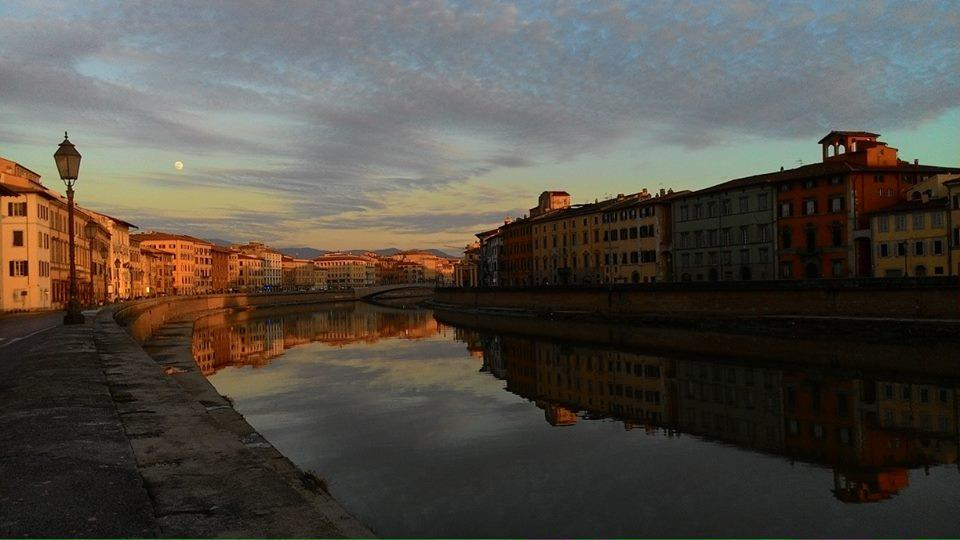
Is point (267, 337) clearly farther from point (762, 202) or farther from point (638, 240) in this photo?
point (762, 202)

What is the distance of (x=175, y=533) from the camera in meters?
5.33

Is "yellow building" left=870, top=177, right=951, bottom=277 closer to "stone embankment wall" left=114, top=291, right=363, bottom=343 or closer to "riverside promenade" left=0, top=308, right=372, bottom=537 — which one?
"stone embankment wall" left=114, top=291, right=363, bottom=343

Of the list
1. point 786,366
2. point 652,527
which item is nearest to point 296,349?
point 786,366

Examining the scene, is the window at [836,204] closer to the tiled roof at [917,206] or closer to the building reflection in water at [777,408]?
the tiled roof at [917,206]

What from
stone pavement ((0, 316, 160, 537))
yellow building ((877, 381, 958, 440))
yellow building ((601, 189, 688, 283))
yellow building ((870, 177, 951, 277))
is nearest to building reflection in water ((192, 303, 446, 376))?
yellow building ((601, 189, 688, 283))

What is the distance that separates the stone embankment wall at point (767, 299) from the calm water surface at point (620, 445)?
15732 millimetres

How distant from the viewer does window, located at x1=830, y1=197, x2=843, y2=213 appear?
59.4 metres

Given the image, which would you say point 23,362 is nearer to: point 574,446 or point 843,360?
point 574,446

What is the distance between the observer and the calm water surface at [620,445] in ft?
41.0

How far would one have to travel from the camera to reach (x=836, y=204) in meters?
59.7

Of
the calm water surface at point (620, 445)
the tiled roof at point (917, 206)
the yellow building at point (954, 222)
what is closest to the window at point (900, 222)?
the tiled roof at point (917, 206)

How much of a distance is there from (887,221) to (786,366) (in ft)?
97.0

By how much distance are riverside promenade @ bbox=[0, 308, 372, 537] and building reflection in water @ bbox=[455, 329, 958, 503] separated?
12.0m

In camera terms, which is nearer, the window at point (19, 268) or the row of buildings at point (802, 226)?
the row of buildings at point (802, 226)
